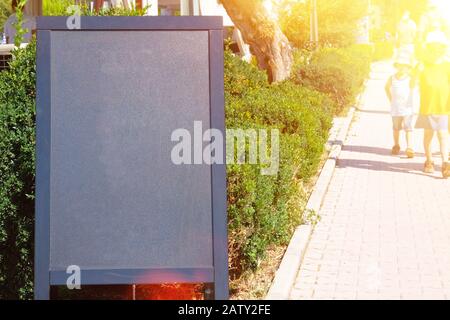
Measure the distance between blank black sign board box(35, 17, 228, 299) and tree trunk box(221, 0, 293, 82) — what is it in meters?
12.8

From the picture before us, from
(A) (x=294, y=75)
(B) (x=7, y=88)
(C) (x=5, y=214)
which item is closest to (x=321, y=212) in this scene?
(B) (x=7, y=88)

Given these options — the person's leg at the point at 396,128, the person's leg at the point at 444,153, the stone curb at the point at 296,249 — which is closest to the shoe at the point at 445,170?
the person's leg at the point at 444,153

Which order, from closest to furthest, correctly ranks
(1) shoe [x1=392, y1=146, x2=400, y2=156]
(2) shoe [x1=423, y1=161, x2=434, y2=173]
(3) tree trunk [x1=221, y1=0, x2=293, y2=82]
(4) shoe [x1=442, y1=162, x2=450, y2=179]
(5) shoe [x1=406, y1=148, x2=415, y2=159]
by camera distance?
(4) shoe [x1=442, y1=162, x2=450, y2=179] < (2) shoe [x1=423, y1=161, x2=434, y2=173] < (5) shoe [x1=406, y1=148, x2=415, y2=159] < (1) shoe [x1=392, y1=146, x2=400, y2=156] < (3) tree trunk [x1=221, y1=0, x2=293, y2=82]

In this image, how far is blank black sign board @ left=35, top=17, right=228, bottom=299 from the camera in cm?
399

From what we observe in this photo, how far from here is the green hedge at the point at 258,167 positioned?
226 inches

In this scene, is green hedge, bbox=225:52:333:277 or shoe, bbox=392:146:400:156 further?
shoe, bbox=392:146:400:156

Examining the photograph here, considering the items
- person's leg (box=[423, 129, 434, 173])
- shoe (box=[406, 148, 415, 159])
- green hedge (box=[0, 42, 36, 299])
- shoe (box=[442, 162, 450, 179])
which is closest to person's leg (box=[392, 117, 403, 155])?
shoe (box=[406, 148, 415, 159])

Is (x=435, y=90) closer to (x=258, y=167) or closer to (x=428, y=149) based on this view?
(x=428, y=149)

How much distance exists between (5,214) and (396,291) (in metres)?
2.80

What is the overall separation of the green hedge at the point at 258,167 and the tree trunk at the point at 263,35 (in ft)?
16.1

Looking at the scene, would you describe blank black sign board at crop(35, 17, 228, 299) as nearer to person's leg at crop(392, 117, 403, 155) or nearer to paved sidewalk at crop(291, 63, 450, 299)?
paved sidewalk at crop(291, 63, 450, 299)

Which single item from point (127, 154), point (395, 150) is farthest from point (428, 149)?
point (127, 154)
